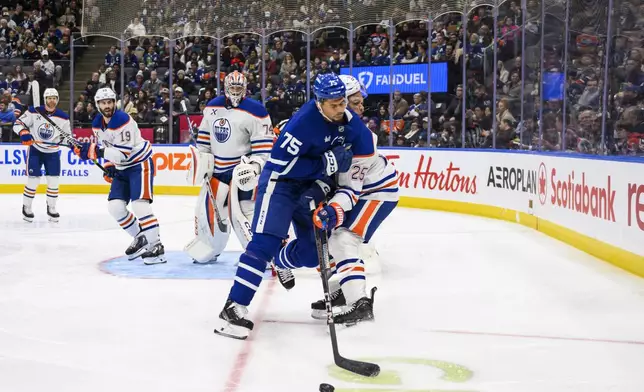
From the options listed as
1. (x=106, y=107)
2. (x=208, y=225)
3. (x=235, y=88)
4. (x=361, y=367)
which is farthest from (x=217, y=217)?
(x=361, y=367)

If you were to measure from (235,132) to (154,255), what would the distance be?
3.85ft

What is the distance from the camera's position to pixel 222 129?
5.39 metres

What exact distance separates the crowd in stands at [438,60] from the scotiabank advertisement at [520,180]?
0.20 m

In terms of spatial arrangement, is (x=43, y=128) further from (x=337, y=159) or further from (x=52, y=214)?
Answer: (x=337, y=159)

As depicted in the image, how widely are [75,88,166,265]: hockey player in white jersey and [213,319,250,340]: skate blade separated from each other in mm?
2306

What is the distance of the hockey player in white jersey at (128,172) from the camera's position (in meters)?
5.91

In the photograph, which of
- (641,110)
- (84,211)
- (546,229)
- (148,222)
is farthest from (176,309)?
(84,211)

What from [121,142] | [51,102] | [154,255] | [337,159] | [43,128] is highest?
[51,102]

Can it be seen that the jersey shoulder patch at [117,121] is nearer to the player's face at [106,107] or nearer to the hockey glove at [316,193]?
the player's face at [106,107]

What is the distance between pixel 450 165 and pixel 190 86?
4.55 meters

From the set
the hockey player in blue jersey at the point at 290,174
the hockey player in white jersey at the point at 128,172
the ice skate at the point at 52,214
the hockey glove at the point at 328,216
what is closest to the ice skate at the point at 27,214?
the ice skate at the point at 52,214

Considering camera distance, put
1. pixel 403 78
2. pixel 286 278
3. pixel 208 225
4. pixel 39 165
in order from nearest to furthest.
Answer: pixel 286 278, pixel 208 225, pixel 39 165, pixel 403 78

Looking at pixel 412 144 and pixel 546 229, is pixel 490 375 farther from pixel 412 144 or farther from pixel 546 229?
pixel 412 144

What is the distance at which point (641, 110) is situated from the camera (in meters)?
5.46
